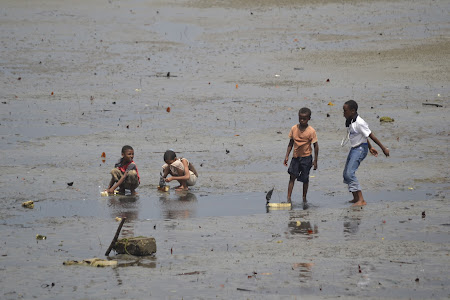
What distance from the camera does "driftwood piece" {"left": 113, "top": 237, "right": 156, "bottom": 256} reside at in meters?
8.23

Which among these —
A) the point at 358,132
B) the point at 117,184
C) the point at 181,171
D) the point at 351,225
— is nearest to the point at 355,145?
the point at 358,132

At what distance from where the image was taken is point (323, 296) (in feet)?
22.9

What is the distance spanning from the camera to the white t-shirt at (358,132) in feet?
35.9

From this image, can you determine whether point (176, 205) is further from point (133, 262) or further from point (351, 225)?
point (133, 262)

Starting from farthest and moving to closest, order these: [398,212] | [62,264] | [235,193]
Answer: [235,193] < [398,212] < [62,264]

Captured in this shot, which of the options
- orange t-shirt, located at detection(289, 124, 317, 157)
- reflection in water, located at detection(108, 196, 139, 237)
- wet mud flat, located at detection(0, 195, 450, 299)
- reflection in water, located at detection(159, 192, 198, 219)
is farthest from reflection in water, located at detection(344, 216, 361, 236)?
reflection in water, located at detection(108, 196, 139, 237)

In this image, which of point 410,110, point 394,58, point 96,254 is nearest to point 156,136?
point 410,110

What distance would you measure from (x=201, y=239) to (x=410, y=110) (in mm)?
9352

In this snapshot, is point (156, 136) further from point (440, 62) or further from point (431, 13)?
point (431, 13)

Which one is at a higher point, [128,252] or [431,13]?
[431,13]

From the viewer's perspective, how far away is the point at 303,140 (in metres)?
11.3

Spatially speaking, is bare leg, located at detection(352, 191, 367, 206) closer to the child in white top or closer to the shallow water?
the shallow water

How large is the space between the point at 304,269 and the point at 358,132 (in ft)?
12.1

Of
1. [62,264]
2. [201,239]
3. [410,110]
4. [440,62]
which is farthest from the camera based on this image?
[440,62]
